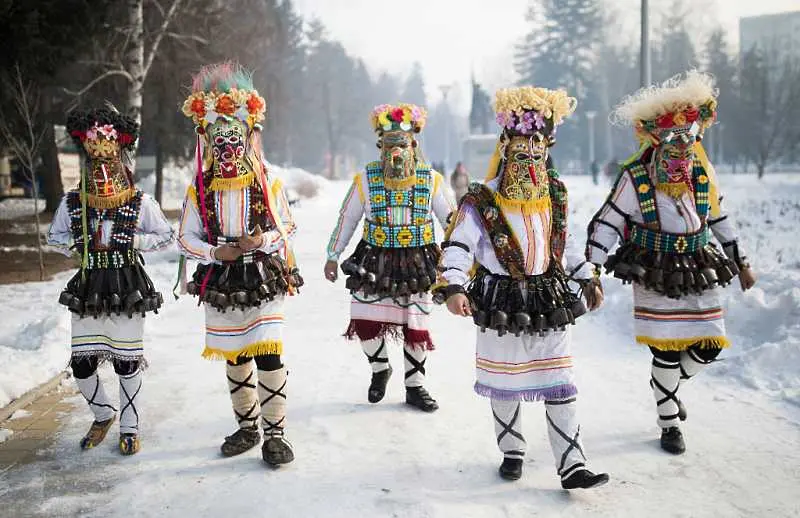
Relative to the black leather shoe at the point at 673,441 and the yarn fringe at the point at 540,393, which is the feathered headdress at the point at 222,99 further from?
the black leather shoe at the point at 673,441

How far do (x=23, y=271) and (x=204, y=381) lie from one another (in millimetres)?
7782

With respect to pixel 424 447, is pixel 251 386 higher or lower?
higher

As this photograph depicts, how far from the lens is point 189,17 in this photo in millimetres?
17766

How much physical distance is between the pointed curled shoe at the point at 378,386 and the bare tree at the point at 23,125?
319 inches

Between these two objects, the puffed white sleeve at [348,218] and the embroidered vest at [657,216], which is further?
the puffed white sleeve at [348,218]

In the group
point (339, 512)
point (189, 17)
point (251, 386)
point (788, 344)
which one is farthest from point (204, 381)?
point (189, 17)

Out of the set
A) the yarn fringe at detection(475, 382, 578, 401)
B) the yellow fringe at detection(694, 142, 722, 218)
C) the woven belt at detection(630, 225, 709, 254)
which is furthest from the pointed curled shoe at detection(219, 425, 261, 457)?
the yellow fringe at detection(694, 142, 722, 218)

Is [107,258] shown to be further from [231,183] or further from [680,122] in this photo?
[680,122]

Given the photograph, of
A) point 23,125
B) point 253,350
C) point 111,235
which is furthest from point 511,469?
point 23,125

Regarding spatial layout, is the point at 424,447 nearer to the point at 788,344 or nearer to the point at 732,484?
the point at 732,484

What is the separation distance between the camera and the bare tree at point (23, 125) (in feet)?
42.5

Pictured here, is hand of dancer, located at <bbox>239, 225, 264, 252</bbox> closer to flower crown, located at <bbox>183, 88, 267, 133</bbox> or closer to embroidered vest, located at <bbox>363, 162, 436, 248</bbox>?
flower crown, located at <bbox>183, 88, 267, 133</bbox>

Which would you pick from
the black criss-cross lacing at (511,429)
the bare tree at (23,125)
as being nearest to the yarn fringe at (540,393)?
the black criss-cross lacing at (511,429)

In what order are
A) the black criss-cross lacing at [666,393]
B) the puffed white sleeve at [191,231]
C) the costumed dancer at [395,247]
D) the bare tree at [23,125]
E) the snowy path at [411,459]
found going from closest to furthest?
the snowy path at [411,459] < the puffed white sleeve at [191,231] < the black criss-cross lacing at [666,393] < the costumed dancer at [395,247] < the bare tree at [23,125]
